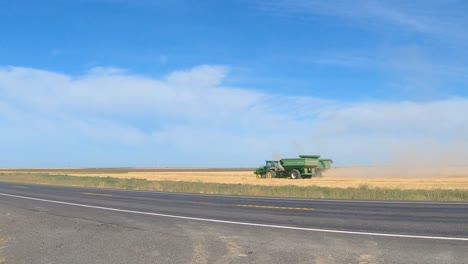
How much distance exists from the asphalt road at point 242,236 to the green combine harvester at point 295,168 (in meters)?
33.9

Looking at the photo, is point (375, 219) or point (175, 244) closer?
point (175, 244)

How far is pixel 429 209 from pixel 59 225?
12383mm

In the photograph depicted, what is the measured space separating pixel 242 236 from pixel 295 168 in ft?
134

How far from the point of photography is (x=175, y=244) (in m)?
9.54

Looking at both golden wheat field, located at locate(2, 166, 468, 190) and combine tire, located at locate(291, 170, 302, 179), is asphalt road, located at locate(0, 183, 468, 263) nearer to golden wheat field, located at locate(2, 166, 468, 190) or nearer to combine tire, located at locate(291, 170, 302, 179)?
golden wheat field, located at locate(2, 166, 468, 190)

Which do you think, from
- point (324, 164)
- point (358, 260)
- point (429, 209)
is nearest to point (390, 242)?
point (358, 260)

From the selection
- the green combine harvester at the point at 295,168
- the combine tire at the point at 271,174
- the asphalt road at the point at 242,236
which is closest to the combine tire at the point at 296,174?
the green combine harvester at the point at 295,168

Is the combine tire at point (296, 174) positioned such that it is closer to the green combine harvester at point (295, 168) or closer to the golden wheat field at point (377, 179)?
the green combine harvester at point (295, 168)

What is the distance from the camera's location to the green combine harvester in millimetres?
50062

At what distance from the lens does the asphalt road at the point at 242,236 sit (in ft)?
26.9

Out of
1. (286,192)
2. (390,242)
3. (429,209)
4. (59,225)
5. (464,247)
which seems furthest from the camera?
(286,192)

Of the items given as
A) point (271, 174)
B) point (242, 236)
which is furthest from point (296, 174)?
point (242, 236)

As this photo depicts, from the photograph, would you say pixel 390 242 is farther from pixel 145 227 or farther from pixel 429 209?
pixel 429 209

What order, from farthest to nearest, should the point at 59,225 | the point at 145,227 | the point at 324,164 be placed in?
the point at 324,164 < the point at 59,225 < the point at 145,227
